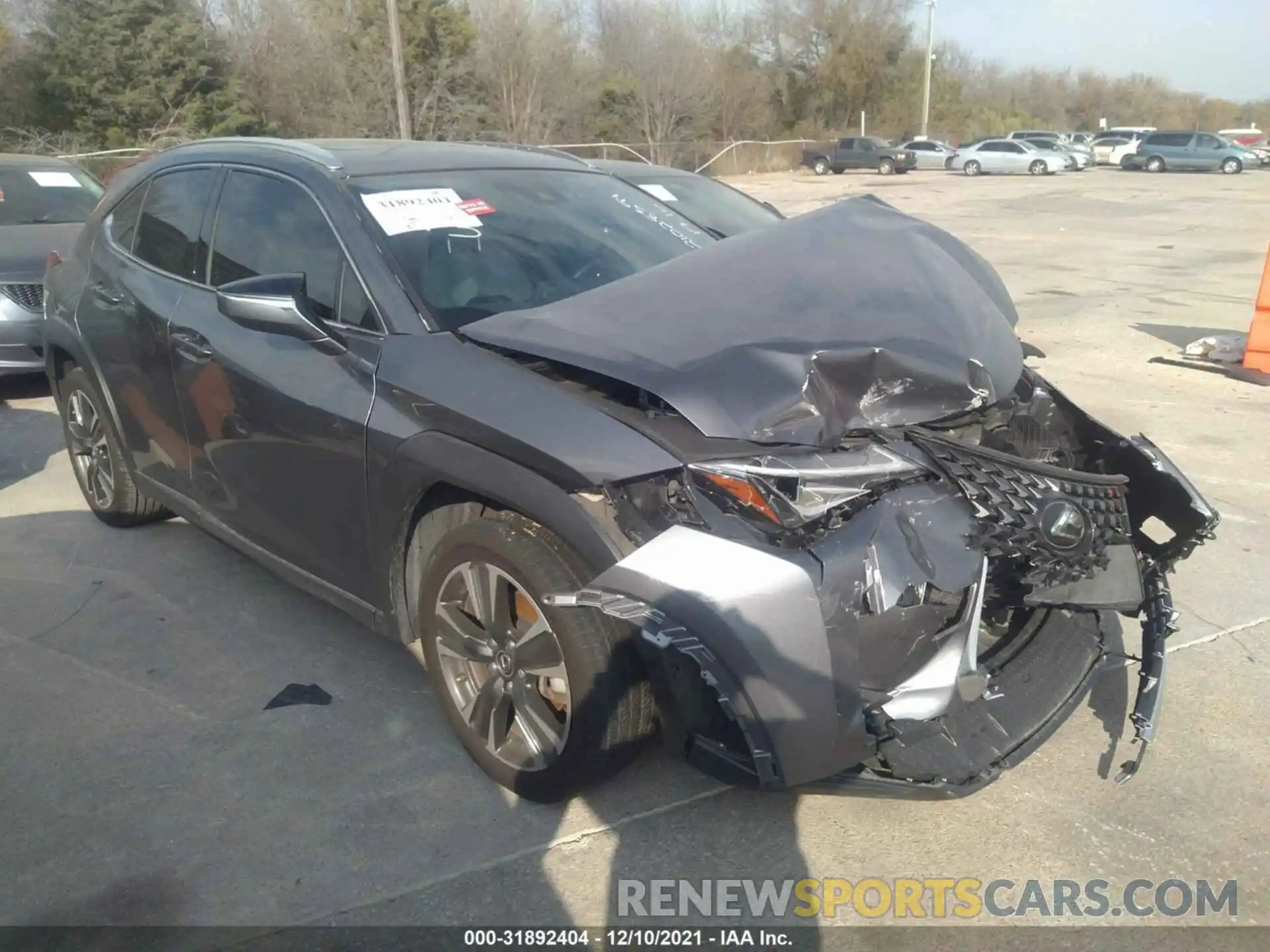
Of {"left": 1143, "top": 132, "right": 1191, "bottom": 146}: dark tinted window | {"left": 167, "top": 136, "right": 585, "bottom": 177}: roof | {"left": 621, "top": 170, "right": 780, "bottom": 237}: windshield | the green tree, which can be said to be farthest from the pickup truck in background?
{"left": 167, "top": 136, "right": 585, "bottom": 177}: roof

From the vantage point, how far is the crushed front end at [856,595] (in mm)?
2332

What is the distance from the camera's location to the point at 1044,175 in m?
39.8

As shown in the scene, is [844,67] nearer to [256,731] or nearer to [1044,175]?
[1044,175]

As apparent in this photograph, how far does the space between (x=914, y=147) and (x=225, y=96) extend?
2943 centimetres

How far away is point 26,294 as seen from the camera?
7.77m

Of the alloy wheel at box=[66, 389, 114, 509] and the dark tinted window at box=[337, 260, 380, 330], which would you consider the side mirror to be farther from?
the alloy wheel at box=[66, 389, 114, 509]

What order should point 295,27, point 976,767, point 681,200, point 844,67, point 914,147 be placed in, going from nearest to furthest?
point 976,767 < point 681,200 < point 295,27 < point 914,147 < point 844,67

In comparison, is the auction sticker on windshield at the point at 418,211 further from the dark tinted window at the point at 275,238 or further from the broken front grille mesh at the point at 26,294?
the broken front grille mesh at the point at 26,294

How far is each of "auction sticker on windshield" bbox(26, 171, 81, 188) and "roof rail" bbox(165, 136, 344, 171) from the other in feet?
20.2

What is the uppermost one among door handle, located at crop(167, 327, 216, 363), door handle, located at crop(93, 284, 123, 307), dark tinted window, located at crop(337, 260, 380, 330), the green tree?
the green tree

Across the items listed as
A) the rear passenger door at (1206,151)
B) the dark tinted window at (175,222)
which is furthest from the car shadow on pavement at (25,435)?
the rear passenger door at (1206,151)

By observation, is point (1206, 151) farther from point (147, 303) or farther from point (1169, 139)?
point (147, 303)

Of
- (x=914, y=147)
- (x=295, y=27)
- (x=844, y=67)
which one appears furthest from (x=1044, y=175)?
(x=295, y=27)

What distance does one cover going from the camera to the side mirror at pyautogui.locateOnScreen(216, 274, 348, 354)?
3.13 metres
